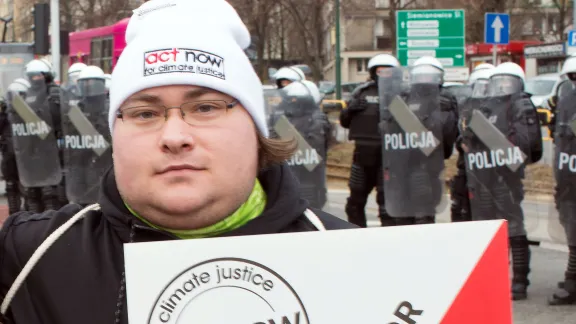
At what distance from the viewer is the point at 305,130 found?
8875mm

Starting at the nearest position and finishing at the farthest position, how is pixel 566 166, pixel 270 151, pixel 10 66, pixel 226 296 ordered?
pixel 226 296
pixel 270 151
pixel 566 166
pixel 10 66

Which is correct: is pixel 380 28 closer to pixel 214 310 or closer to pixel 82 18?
pixel 82 18

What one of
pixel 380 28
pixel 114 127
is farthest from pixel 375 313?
pixel 380 28

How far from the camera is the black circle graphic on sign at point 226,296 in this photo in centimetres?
159

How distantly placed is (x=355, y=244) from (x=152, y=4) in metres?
0.63

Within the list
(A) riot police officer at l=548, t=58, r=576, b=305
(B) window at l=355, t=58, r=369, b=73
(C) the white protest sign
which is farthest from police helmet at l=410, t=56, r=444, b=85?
(B) window at l=355, t=58, r=369, b=73

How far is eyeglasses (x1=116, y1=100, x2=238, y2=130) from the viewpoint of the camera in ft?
5.65

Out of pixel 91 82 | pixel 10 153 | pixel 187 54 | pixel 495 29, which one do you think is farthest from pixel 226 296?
pixel 495 29

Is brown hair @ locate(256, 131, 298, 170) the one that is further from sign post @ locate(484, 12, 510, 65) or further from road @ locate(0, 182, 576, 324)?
sign post @ locate(484, 12, 510, 65)

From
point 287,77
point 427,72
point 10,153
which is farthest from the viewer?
point 10,153

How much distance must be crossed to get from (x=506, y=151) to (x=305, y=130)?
204cm

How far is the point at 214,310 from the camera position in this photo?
160cm

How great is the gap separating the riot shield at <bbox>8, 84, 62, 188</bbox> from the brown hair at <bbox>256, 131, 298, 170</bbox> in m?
8.68

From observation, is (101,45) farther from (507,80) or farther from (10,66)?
(507,80)
